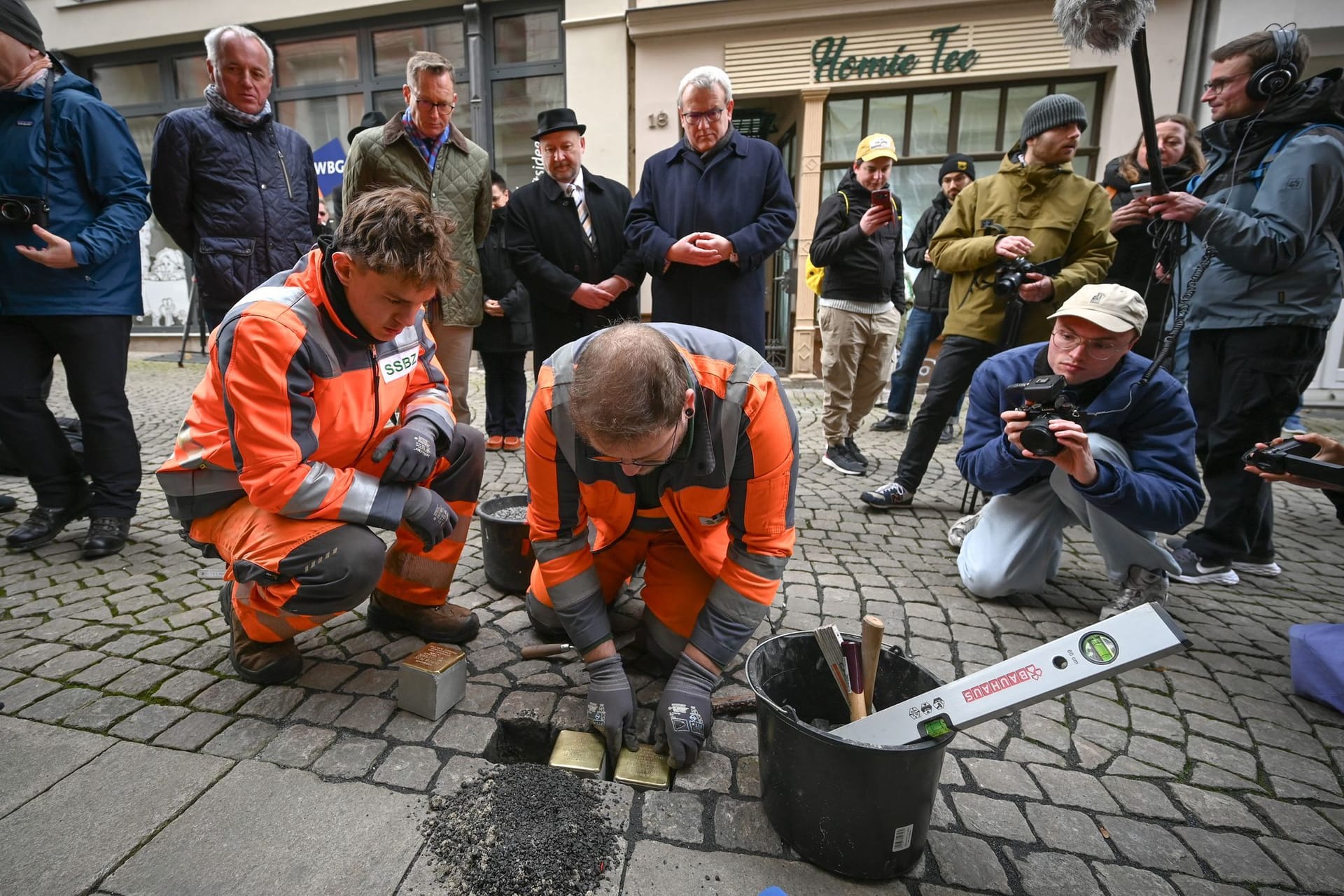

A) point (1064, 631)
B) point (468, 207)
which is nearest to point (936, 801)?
point (1064, 631)

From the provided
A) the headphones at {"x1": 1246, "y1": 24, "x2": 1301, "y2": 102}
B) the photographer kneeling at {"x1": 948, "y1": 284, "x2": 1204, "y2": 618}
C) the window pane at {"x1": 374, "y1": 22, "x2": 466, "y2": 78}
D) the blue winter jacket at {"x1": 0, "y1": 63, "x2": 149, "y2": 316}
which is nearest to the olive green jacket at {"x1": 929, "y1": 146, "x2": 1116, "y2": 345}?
the headphones at {"x1": 1246, "y1": 24, "x2": 1301, "y2": 102}

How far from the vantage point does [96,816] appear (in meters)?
1.80

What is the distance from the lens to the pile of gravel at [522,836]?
5.33 feet

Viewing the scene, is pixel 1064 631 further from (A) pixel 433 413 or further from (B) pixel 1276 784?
(A) pixel 433 413

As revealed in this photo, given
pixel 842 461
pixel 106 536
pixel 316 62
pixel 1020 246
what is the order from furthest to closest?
pixel 316 62, pixel 842 461, pixel 1020 246, pixel 106 536

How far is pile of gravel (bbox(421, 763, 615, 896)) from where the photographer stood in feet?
5.33

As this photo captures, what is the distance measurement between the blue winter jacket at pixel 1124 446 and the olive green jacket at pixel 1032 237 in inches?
34.8

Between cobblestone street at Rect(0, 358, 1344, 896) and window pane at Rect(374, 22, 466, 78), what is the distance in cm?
852

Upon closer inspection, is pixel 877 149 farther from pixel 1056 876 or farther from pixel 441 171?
pixel 1056 876

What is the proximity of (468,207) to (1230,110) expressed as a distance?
3.94 metres

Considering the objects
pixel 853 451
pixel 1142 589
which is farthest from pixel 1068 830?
pixel 853 451

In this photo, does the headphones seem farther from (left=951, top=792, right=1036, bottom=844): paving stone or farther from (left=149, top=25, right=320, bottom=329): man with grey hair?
(left=149, top=25, right=320, bottom=329): man with grey hair

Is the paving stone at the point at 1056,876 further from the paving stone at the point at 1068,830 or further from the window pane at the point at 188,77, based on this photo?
the window pane at the point at 188,77

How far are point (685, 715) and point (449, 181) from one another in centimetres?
350
